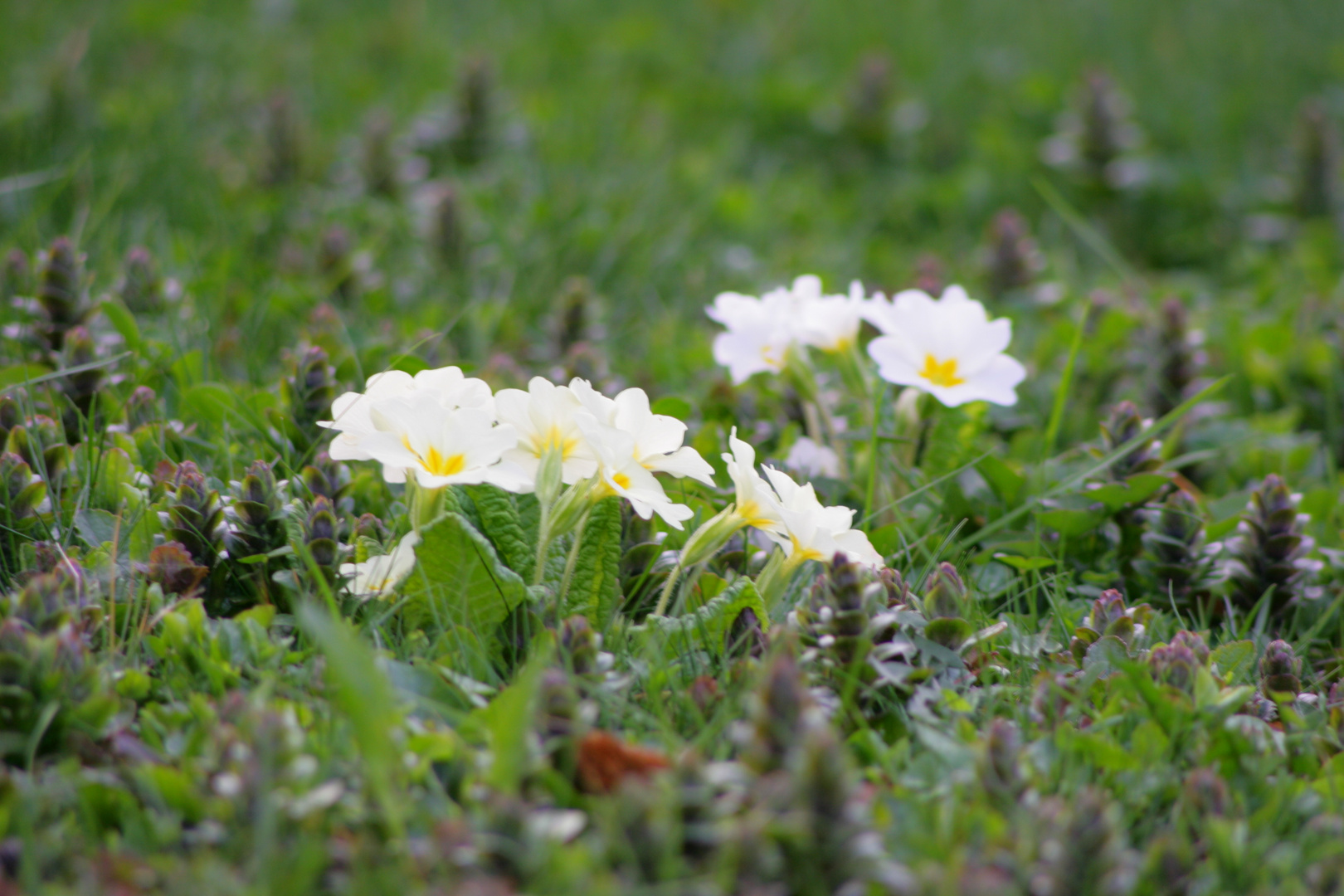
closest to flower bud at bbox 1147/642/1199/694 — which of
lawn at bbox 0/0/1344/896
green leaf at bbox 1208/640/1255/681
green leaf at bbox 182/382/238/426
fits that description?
lawn at bbox 0/0/1344/896

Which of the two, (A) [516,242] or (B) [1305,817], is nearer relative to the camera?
(B) [1305,817]

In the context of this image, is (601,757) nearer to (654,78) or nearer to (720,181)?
(720,181)

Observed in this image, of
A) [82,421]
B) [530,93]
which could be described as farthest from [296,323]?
[530,93]

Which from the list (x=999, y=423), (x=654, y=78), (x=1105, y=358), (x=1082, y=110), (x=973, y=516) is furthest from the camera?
(x=654, y=78)

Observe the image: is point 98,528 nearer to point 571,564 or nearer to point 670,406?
point 571,564

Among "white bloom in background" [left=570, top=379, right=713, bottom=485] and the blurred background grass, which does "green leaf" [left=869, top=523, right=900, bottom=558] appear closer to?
"white bloom in background" [left=570, top=379, right=713, bottom=485]

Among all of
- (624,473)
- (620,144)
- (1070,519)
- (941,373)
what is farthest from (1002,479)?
(620,144)
